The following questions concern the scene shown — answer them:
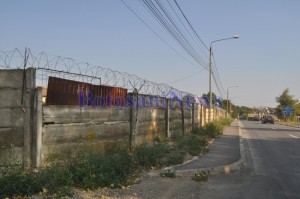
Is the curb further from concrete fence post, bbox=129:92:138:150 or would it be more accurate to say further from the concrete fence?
concrete fence post, bbox=129:92:138:150

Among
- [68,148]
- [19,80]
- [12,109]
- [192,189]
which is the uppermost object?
[19,80]

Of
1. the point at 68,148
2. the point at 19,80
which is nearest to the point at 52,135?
Answer: the point at 68,148

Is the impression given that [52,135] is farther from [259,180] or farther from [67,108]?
[259,180]

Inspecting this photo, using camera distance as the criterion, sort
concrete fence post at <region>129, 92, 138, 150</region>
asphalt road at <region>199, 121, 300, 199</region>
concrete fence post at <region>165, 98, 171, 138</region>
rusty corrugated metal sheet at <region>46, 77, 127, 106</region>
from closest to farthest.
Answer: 1. asphalt road at <region>199, 121, 300, 199</region>
2. rusty corrugated metal sheet at <region>46, 77, 127, 106</region>
3. concrete fence post at <region>129, 92, 138, 150</region>
4. concrete fence post at <region>165, 98, 171, 138</region>

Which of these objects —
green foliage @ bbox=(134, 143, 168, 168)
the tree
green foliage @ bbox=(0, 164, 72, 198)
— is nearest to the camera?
green foliage @ bbox=(0, 164, 72, 198)

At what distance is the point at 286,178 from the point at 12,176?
21.6 ft

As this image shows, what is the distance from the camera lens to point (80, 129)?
952 cm

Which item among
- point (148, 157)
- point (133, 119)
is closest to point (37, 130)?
point (148, 157)

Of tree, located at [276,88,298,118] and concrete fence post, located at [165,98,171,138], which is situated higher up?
tree, located at [276,88,298,118]

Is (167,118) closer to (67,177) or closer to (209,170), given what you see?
(209,170)

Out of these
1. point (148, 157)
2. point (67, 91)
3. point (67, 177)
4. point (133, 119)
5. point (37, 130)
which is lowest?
point (67, 177)

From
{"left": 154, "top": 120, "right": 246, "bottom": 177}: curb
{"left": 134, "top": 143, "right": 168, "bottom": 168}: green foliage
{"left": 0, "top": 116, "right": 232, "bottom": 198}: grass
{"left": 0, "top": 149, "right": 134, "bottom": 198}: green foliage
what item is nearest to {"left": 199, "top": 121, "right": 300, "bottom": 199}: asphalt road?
{"left": 154, "top": 120, "right": 246, "bottom": 177}: curb

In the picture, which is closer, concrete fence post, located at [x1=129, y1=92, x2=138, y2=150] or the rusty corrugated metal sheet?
the rusty corrugated metal sheet

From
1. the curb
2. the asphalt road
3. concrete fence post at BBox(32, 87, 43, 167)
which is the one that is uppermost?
concrete fence post at BBox(32, 87, 43, 167)
